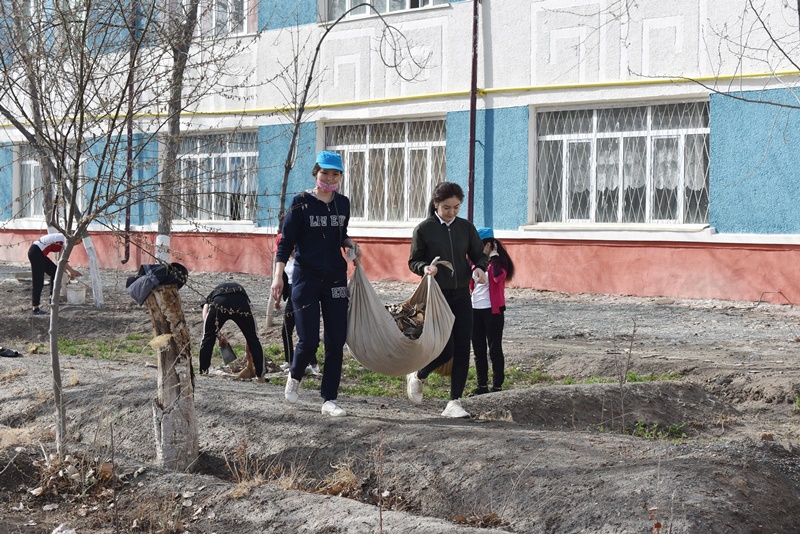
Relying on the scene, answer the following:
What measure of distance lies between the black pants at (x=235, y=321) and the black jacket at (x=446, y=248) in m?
2.36

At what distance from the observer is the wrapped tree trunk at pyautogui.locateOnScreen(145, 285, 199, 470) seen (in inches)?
250

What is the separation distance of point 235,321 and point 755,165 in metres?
8.53

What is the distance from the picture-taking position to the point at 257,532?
16.9 feet

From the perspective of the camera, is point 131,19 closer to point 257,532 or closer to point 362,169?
point 257,532

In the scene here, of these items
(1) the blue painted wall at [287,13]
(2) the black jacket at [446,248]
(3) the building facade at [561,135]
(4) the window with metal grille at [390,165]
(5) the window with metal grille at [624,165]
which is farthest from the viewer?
(1) the blue painted wall at [287,13]

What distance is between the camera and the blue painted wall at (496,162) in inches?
680

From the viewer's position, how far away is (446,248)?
754cm

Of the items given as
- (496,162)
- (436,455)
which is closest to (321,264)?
(436,455)

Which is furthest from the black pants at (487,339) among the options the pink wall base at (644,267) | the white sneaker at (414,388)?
the pink wall base at (644,267)

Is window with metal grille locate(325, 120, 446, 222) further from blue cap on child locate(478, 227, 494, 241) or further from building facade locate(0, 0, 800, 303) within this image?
blue cap on child locate(478, 227, 494, 241)

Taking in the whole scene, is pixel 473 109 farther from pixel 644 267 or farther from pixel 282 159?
pixel 282 159

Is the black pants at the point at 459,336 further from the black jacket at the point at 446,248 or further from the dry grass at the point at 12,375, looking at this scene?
the dry grass at the point at 12,375

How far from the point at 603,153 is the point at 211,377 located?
870 cm

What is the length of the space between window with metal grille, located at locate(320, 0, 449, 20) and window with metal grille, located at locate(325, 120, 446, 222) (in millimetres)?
1909
